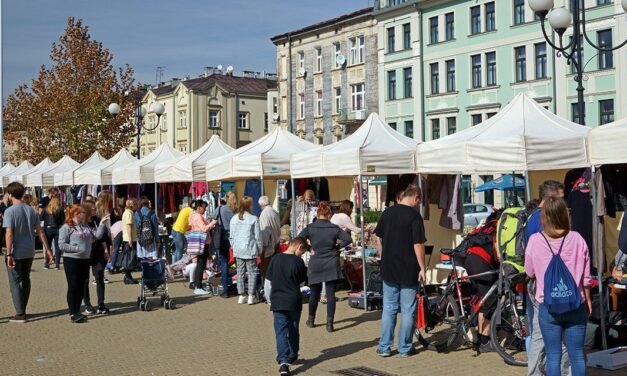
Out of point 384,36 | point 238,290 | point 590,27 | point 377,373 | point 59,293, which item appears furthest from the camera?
point 384,36

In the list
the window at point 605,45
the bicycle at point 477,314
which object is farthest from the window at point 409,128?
the bicycle at point 477,314

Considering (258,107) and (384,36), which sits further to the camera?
(258,107)

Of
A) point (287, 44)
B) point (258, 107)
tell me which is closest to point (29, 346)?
point (287, 44)

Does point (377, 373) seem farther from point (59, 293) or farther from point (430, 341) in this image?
point (59, 293)

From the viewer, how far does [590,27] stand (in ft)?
132

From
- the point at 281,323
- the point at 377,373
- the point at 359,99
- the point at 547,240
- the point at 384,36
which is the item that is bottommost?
the point at 377,373

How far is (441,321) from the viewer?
10016 mm

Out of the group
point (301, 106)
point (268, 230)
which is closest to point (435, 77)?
point (301, 106)

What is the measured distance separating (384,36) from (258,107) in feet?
97.3

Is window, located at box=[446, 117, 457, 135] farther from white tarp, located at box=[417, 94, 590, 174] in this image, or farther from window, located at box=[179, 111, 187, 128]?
white tarp, located at box=[417, 94, 590, 174]

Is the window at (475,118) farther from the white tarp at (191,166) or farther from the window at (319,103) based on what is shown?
the white tarp at (191,166)

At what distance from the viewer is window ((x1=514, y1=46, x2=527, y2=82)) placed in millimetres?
43812

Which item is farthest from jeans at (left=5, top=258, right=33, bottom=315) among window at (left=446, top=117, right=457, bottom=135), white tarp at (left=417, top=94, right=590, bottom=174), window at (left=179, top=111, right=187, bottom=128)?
window at (left=179, top=111, right=187, bottom=128)

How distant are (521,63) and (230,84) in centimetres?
4137
